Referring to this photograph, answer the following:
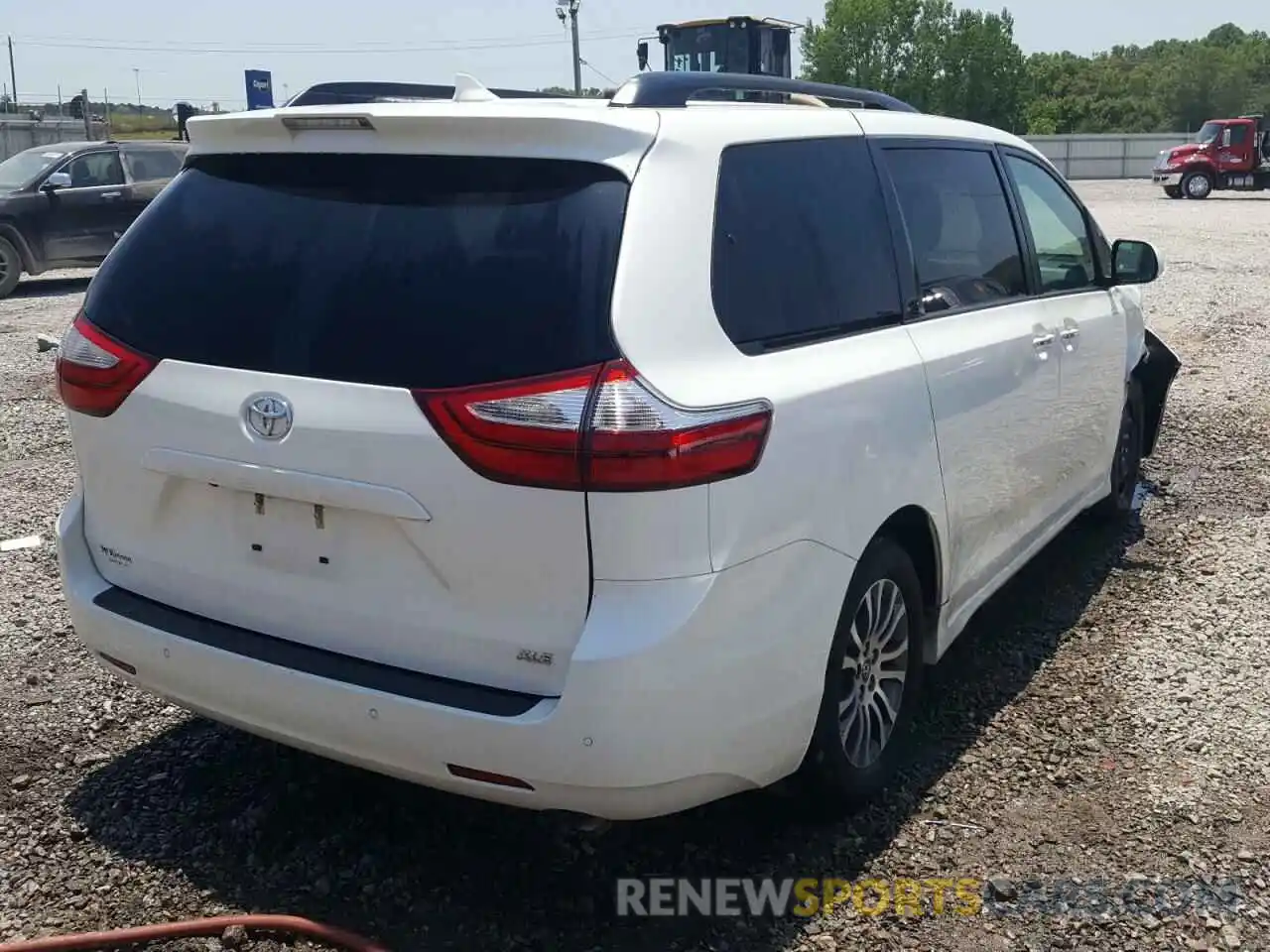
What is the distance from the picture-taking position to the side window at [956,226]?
151 inches

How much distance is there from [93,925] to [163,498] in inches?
40.3

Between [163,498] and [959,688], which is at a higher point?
[163,498]

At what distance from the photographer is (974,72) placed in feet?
274

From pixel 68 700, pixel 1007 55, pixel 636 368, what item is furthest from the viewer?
pixel 1007 55

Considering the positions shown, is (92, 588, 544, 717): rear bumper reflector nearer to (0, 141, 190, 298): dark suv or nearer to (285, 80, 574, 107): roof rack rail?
(285, 80, 574, 107): roof rack rail

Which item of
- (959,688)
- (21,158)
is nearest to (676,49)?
(21,158)

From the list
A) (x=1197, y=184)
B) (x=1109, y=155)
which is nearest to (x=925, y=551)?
(x=1197, y=184)

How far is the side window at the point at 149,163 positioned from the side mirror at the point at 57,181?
32.9 inches

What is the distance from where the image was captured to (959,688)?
14.4ft

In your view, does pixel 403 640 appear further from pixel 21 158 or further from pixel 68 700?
pixel 21 158

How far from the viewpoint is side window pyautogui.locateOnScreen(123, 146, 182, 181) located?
16531 millimetres

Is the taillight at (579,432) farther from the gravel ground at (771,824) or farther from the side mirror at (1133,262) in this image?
the side mirror at (1133,262)

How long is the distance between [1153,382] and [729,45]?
64.1ft

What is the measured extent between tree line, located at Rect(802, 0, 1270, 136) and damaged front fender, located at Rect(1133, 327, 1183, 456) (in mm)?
78518
